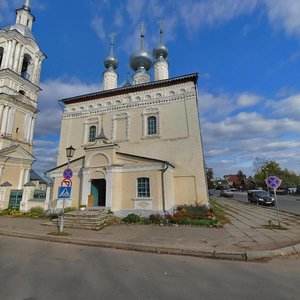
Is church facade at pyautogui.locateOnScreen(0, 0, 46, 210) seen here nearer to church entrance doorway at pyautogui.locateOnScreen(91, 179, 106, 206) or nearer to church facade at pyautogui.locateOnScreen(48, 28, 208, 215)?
church facade at pyautogui.locateOnScreen(48, 28, 208, 215)

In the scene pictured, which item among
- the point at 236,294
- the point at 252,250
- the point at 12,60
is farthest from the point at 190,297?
the point at 12,60

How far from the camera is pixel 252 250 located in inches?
253

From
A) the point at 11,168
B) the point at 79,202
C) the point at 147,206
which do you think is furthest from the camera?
the point at 11,168

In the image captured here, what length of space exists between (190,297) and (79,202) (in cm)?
1318

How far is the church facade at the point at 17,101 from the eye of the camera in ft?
74.9

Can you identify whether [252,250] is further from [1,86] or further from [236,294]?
[1,86]

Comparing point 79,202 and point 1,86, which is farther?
point 1,86

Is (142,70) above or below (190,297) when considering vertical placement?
above

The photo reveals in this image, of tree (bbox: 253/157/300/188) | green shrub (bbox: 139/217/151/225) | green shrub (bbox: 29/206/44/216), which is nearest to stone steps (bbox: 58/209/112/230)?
green shrub (bbox: 139/217/151/225)

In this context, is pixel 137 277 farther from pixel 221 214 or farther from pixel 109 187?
pixel 221 214

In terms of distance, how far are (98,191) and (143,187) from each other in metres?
3.89

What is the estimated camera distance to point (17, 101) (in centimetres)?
2544

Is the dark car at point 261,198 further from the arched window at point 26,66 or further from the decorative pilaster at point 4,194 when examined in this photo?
the arched window at point 26,66

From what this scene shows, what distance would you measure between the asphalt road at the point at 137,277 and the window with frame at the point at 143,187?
286 inches
